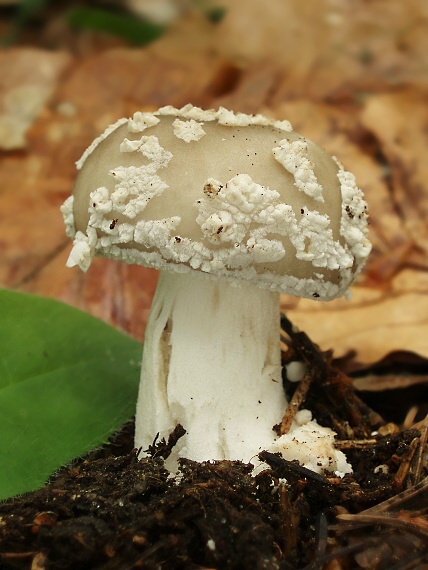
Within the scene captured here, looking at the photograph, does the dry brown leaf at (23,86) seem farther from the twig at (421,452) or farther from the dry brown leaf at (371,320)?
the twig at (421,452)

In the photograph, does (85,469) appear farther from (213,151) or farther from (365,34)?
(365,34)

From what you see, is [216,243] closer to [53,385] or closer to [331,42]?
[53,385]

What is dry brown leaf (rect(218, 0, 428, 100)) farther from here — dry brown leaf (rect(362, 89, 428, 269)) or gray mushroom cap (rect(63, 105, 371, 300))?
gray mushroom cap (rect(63, 105, 371, 300))

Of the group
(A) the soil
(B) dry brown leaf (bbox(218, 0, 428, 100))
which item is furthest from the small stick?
(B) dry brown leaf (bbox(218, 0, 428, 100))

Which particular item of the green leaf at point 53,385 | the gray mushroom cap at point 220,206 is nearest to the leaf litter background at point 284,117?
the green leaf at point 53,385

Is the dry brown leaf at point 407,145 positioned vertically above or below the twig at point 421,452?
above

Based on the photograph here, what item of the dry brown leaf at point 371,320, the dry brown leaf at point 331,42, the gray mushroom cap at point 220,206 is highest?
the dry brown leaf at point 331,42

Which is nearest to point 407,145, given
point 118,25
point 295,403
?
point 295,403
